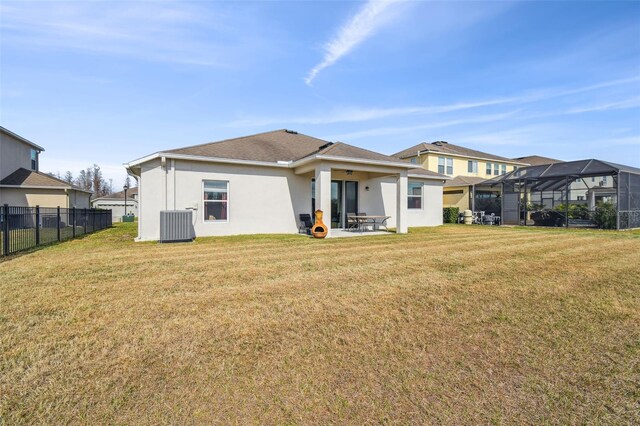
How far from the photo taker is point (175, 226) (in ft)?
34.4

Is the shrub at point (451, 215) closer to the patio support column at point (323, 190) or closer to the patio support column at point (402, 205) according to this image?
the patio support column at point (402, 205)

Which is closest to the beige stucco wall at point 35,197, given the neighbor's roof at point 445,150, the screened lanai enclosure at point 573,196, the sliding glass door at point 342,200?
the sliding glass door at point 342,200

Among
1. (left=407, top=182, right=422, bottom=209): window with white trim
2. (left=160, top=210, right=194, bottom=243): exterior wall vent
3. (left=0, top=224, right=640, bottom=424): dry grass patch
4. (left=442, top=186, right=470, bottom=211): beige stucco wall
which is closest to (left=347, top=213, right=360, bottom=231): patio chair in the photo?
(left=407, top=182, right=422, bottom=209): window with white trim

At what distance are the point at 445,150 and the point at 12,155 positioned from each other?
3330 centimetres

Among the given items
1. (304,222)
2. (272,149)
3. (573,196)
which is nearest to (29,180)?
(272,149)

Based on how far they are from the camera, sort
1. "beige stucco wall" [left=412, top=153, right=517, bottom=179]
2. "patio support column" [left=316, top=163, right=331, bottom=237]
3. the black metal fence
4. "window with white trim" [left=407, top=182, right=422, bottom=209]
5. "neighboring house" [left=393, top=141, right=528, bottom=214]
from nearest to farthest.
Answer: the black metal fence
"patio support column" [left=316, top=163, right=331, bottom=237]
"window with white trim" [left=407, top=182, right=422, bottom=209]
"neighboring house" [left=393, top=141, right=528, bottom=214]
"beige stucco wall" [left=412, top=153, right=517, bottom=179]

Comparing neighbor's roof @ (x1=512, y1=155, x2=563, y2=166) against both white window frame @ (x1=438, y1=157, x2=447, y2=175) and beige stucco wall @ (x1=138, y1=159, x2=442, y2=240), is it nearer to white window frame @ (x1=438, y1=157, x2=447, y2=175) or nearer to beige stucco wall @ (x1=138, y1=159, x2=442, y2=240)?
white window frame @ (x1=438, y1=157, x2=447, y2=175)

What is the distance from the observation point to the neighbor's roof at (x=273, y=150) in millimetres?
11702

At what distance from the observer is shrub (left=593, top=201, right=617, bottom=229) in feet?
51.6

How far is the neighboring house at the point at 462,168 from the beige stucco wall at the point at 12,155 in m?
29.9

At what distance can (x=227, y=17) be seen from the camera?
9.24 meters

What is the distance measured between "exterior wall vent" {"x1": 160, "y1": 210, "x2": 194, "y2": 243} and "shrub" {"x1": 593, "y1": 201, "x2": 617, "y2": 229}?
68.0 feet

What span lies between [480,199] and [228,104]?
1935cm

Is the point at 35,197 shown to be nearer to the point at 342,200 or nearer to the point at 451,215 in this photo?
the point at 342,200
